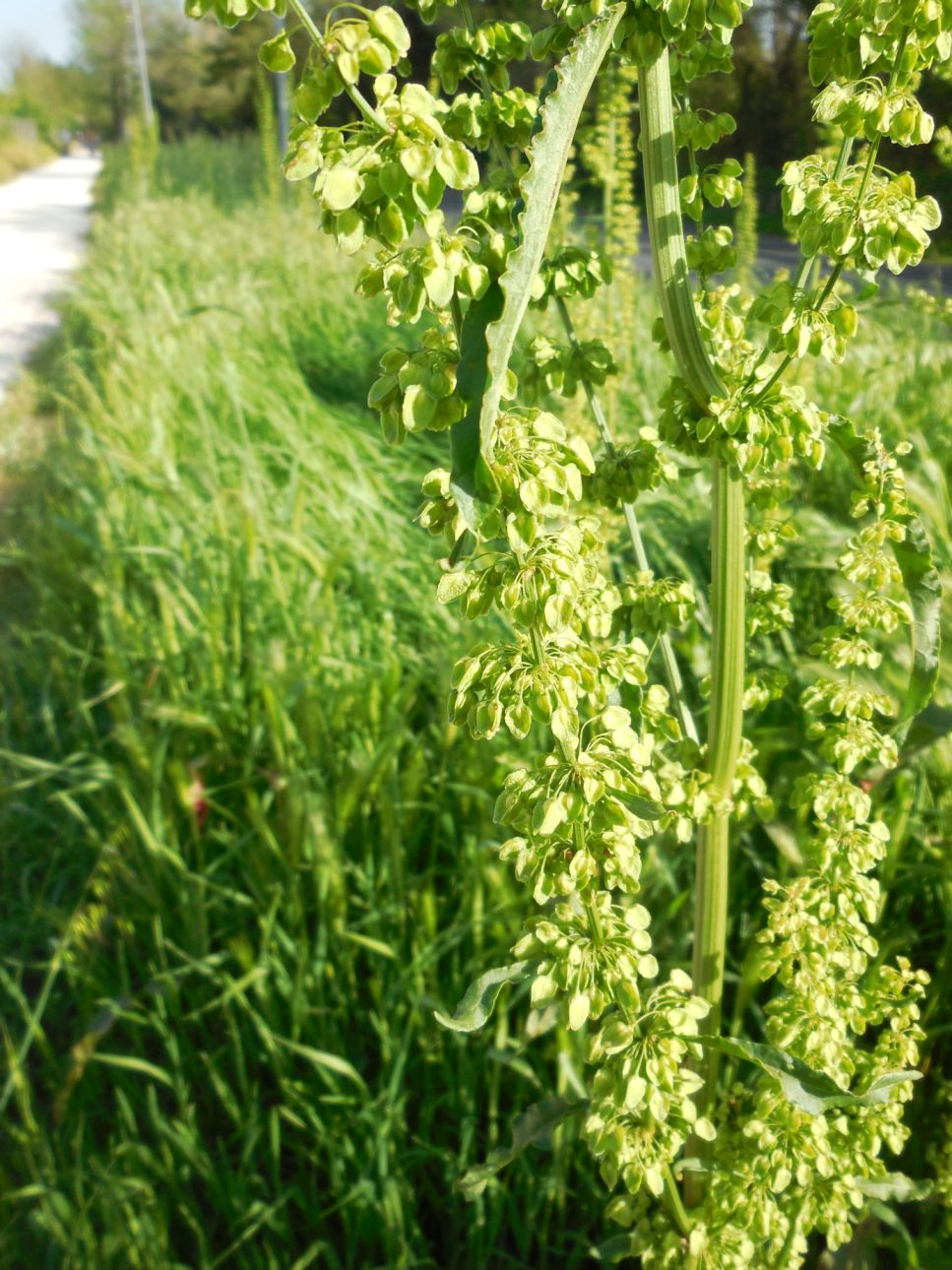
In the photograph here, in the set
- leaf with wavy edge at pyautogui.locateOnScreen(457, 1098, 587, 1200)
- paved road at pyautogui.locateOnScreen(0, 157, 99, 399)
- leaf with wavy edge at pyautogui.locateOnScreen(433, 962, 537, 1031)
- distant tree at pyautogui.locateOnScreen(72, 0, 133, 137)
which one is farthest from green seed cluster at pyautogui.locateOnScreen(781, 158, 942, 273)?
distant tree at pyautogui.locateOnScreen(72, 0, 133, 137)

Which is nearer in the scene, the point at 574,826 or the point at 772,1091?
the point at 574,826

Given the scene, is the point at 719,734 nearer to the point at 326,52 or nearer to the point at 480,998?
the point at 480,998

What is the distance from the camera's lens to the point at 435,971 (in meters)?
1.67

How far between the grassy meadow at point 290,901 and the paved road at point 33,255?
5.07 m

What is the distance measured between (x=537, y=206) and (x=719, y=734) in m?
0.53

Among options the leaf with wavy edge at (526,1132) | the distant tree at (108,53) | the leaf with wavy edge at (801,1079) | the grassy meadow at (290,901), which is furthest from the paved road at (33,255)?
the distant tree at (108,53)

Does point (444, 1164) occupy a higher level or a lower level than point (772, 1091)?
lower

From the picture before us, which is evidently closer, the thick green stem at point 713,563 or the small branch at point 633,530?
the thick green stem at point 713,563

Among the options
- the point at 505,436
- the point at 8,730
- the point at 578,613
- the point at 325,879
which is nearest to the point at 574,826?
the point at 578,613

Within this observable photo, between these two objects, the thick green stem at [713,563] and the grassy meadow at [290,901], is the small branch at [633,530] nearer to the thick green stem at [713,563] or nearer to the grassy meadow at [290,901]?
the thick green stem at [713,563]

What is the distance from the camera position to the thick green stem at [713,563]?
75cm

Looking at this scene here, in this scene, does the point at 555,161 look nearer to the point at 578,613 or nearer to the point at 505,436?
the point at 505,436

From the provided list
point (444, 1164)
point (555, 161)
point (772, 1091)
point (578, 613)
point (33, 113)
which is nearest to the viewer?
point (555, 161)

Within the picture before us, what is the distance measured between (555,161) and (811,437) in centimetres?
32
